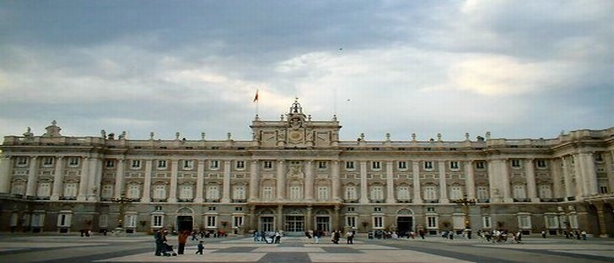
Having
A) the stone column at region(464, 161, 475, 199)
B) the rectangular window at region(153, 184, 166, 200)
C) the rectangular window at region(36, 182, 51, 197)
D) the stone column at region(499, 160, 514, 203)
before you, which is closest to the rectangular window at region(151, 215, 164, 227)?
the rectangular window at region(153, 184, 166, 200)

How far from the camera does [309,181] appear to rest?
7494 centimetres

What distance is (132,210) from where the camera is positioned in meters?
74.2

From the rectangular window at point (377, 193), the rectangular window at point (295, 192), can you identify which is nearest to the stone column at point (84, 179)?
the rectangular window at point (295, 192)

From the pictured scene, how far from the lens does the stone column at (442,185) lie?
74625 mm

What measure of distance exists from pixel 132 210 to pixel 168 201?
539 centimetres

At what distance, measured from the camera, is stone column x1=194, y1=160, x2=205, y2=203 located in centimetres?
7506

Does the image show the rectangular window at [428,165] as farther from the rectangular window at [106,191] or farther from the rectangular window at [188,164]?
the rectangular window at [106,191]

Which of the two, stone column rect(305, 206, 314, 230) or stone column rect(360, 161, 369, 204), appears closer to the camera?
stone column rect(305, 206, 314, 230)

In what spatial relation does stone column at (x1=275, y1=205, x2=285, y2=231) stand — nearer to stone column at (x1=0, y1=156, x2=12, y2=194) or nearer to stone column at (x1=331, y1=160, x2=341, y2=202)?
stone column at (x1=331, y1=160, x2=341, y2=202)

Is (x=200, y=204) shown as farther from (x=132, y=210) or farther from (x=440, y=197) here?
(x=440, y=197)

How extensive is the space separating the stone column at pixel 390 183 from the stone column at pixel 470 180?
36.4 feet

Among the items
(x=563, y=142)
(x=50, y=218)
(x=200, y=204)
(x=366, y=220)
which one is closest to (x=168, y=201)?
(x=200, y=204)

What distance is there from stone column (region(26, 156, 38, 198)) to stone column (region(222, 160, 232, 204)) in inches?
1071

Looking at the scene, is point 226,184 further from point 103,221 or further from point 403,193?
point 403,193
